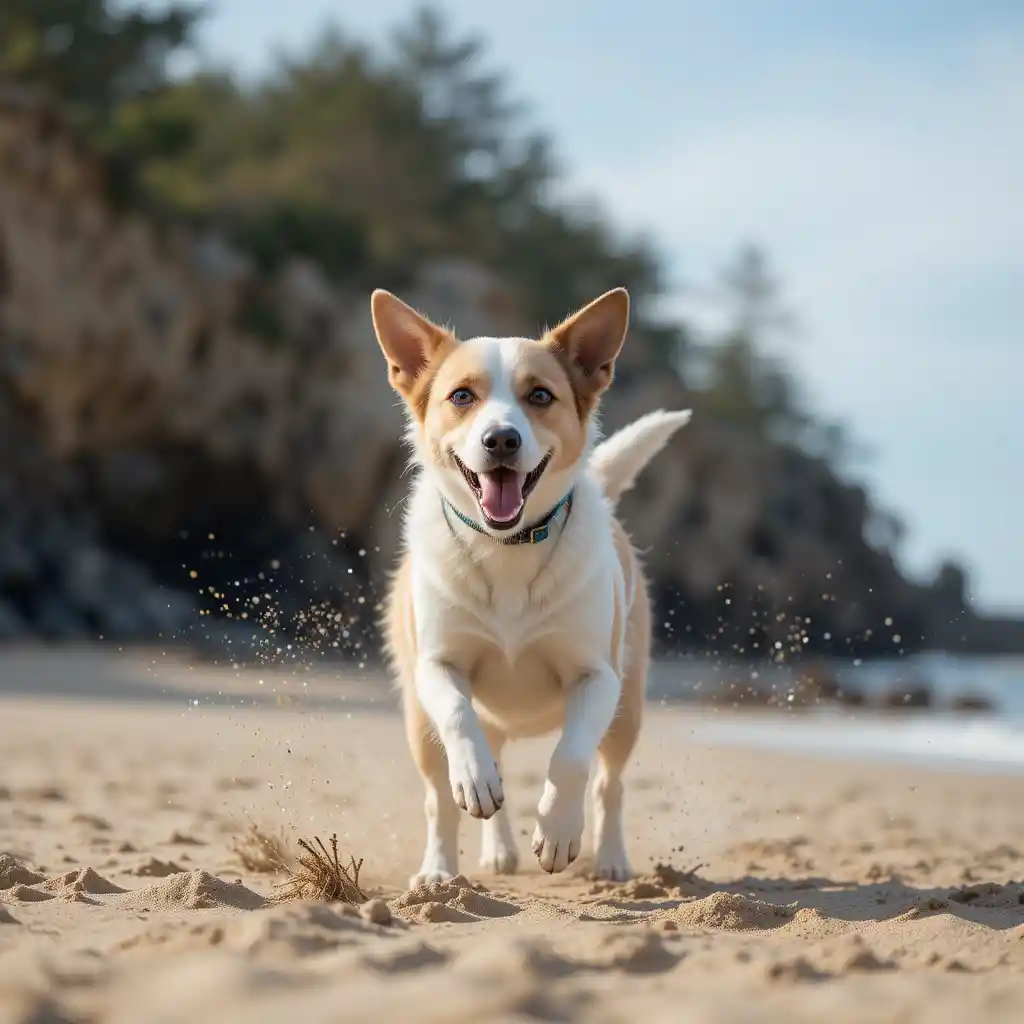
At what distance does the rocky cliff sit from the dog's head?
50.4ft

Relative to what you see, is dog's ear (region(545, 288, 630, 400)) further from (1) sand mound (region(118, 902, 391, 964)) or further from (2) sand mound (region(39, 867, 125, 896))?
(1) sand mound (region(118, 902, 391, 964))

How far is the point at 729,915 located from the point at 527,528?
1.47 metres

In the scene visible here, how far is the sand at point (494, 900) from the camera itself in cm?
243

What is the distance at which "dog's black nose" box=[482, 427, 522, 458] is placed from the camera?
14.1 ft

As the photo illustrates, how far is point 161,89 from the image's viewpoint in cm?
2962

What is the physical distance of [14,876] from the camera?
393 cm

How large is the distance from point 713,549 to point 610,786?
29749 mm

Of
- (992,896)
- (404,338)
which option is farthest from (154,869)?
(992,896)

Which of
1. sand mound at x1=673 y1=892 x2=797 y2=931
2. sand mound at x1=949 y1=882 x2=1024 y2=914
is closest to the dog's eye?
sand mound at x1=673 y1=892 x2=797 y2=931

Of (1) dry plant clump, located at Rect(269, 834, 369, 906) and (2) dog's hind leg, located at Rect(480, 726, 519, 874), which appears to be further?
(2) dog's hind leg, located at Rect(480, 726, 519, 874)

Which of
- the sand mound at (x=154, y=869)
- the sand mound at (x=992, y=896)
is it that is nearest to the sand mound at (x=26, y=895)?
the sand mound at (x=154, y=869)

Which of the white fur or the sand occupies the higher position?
the white fur

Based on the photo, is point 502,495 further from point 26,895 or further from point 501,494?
point 26,895

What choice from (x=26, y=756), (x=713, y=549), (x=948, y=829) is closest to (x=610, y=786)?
(x=948, y=829)
